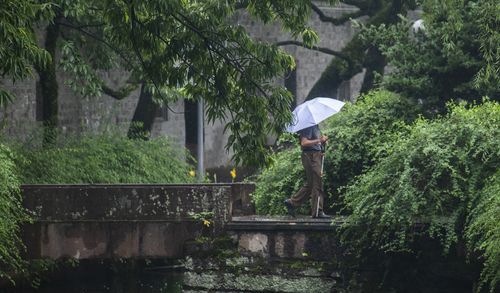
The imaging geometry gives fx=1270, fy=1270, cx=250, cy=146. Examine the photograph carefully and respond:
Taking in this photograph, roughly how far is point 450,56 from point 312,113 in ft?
7.35

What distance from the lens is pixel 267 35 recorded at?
35594mm

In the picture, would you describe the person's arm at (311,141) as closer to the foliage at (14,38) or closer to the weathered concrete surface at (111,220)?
the weathered concrete surface at (111,220)

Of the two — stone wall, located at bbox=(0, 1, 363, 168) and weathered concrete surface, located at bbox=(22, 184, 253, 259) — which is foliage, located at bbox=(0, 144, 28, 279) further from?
stone wall, located at bbox=(0, 1, 363, 168)

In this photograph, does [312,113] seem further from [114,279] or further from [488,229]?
[114,279]

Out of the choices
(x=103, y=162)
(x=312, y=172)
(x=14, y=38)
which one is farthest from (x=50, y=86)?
(x=14, y=38)

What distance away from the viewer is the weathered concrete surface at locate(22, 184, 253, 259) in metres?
15.6

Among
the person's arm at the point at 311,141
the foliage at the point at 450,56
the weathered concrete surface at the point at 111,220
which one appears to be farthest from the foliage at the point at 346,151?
the weathered concrete surface at the point at 111,220

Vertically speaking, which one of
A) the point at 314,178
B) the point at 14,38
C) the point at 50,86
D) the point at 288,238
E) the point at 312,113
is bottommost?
the point at 288,238

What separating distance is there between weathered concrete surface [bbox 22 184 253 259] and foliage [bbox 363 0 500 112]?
135 inches

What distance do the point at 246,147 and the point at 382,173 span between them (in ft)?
5.30

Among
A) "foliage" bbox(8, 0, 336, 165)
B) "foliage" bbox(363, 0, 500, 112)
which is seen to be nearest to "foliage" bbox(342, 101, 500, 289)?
"foliage" bbox(8, 0, 336, 165)

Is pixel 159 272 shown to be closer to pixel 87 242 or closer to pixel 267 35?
pixel 87 242

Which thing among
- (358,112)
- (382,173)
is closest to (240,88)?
(382,173)

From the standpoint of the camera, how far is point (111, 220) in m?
15.7
